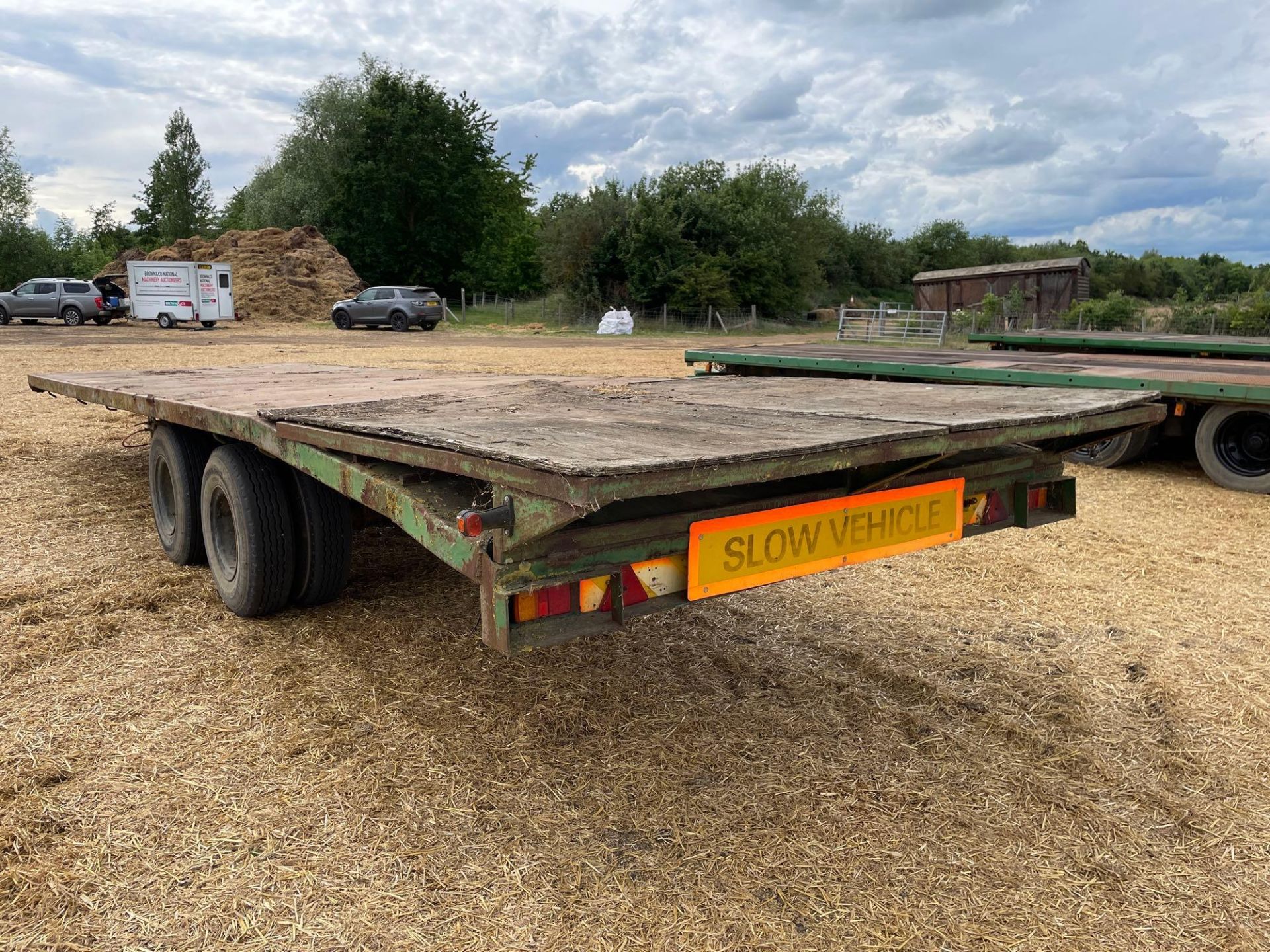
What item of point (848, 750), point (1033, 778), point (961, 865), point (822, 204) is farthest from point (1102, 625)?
point (822, 204)

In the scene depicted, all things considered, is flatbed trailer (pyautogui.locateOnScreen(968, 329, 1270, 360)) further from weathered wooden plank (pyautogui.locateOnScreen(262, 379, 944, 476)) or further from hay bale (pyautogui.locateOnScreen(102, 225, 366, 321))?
hay bale (pyautogui.locateOnScreen(102, 225, 366, 321))

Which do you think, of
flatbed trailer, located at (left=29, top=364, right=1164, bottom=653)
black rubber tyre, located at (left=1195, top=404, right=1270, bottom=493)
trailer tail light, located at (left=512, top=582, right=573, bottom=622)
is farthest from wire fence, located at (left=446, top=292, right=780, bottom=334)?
trailer tail light, located at (left=512, top=582, right=573, bottom=622)

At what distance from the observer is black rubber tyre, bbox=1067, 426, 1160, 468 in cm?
838

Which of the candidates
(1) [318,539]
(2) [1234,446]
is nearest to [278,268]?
(2) [1234,446]

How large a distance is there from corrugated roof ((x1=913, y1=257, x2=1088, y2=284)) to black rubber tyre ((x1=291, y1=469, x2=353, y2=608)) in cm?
3446

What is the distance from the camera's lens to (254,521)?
12.5ft

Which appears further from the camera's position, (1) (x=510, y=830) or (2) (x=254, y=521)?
(2) (x=254, y=521)

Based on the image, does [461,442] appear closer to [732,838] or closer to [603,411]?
[603,411]

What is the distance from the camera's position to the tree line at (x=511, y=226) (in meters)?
37.9

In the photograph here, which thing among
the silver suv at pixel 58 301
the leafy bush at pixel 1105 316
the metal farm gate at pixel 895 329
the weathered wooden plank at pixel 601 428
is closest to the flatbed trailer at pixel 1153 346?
the weathered wooden plank at pixel 601 428

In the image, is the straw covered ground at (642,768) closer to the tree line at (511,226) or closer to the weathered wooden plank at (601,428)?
the weathered wooden plank at (601,428)

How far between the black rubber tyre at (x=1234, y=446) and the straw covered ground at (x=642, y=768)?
3192mm

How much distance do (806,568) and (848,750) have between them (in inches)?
35.7

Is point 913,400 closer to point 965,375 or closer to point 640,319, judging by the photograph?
point 965,375
